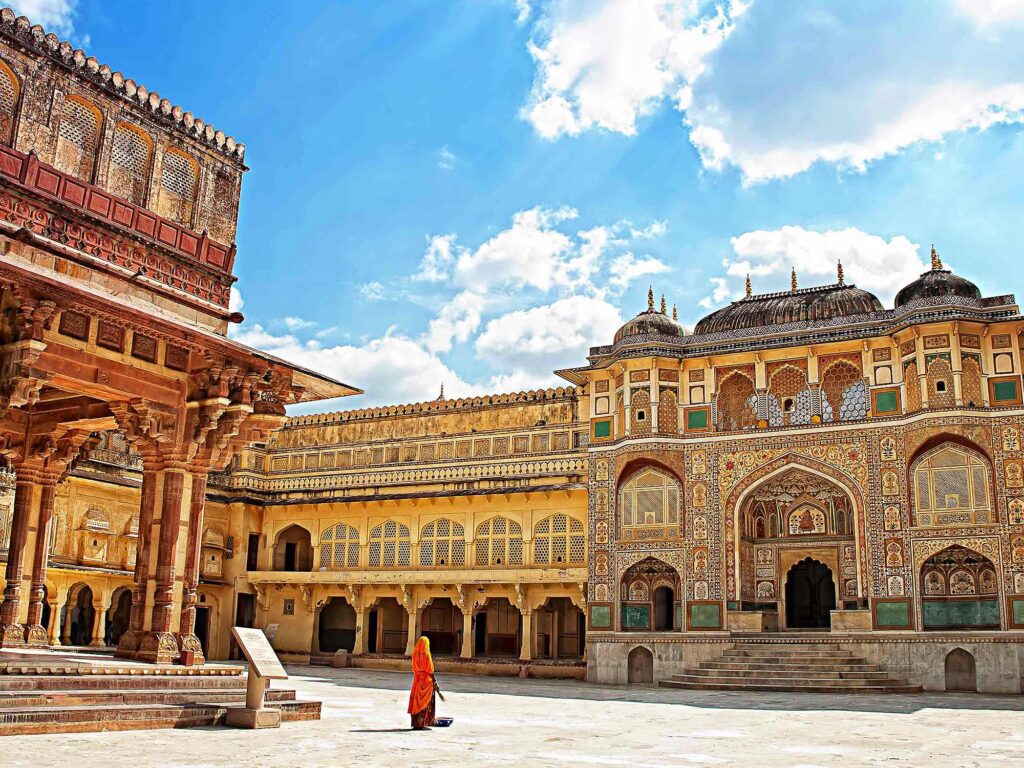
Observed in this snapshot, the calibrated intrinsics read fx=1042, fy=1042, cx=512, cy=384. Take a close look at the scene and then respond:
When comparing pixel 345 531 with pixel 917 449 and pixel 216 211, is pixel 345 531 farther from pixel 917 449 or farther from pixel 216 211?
pixel 216 211

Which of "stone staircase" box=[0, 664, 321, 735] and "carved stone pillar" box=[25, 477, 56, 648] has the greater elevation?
"carved stone pillar" box=[25, 477, 56, 648]

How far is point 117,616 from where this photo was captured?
105 feet

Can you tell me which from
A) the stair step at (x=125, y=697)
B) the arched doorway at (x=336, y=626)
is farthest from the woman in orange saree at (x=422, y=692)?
the arched doorway at (x=336, y=626)

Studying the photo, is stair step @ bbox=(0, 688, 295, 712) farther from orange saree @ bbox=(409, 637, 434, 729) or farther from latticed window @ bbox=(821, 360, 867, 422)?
latticed window @ bbox=(821, 360, 867, 422)

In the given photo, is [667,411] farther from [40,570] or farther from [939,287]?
[40,570]

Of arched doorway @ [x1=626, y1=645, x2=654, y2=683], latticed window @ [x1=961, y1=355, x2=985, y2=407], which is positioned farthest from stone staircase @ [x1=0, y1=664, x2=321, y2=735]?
latticed window @ [x1=961, y1=355, x2=985, y2=407]

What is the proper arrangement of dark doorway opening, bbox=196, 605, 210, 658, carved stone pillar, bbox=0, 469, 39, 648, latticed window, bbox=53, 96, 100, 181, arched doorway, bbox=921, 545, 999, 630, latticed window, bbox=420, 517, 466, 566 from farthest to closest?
1. dark doorway opening, bbox=196, 605, 210, 658
2. latticed window, bbox=420, 517, 466, 566
3. arched doorway, bbox=921, 545, 999, 630
4. carved stone pillar, bbox=0, 469, 39, 648
5. latticed window, bbox=53, 96, 100, 181

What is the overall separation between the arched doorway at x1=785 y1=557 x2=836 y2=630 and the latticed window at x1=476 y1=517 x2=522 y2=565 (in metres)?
7.36

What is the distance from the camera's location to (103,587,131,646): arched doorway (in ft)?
100.0

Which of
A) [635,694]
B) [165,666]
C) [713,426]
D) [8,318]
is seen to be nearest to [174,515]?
[165,666]

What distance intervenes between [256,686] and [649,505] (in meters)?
15.8

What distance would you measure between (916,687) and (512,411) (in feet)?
44.9

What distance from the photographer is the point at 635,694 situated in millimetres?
19812

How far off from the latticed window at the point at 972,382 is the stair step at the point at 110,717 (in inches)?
669
